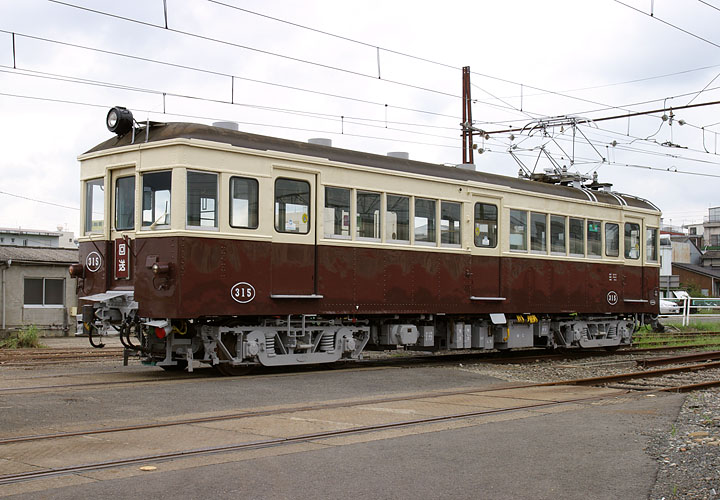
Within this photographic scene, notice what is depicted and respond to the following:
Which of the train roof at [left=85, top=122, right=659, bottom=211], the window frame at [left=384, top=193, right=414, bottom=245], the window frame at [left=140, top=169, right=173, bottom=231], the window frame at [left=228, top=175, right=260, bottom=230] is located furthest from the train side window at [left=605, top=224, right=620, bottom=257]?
the window frame at [left=140, top=169, right=173, bottom=231]

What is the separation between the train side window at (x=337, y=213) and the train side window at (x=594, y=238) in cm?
791

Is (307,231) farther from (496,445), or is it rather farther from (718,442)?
(718,442)

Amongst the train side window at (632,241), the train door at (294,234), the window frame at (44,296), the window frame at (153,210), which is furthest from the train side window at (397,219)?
the window frame at (44,296)

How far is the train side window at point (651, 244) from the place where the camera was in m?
22.0

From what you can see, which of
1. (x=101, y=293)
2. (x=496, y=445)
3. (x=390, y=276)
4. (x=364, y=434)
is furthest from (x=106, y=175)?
(x=496, y=445)

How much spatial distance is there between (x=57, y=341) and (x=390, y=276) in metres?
13.6

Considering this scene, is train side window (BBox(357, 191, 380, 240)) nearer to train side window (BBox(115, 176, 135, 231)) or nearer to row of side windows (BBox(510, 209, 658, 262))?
train side window (BBox(115, 176, 135, 231))

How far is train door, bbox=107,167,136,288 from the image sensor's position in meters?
13.2

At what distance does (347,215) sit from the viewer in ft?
47.7

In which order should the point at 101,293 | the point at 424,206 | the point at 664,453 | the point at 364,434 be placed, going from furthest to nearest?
the point at 424,206 < the point at 101,293 < the point at 364,434 < the point at 664,453

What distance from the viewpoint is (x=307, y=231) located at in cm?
1392

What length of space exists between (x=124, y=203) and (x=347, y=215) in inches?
147

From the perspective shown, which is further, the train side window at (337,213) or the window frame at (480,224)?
the window frame at (480,224)

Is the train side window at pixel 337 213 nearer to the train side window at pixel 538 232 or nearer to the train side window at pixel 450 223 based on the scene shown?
the train side window at pixel 450 223
